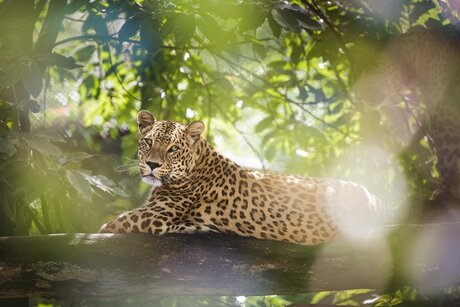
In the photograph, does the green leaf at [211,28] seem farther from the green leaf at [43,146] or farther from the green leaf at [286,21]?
the green leaf at [43,146]

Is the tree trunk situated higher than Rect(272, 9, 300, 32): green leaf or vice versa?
Rect(272, 9, 300, 32): green leaf

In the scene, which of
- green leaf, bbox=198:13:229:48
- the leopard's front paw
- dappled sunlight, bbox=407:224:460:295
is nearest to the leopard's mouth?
the leopard's front paw

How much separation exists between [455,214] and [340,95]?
2918 millimetres

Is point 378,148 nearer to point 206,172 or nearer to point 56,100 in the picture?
point 206,172

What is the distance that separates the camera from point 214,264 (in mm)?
5730

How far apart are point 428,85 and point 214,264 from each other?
15.7ft

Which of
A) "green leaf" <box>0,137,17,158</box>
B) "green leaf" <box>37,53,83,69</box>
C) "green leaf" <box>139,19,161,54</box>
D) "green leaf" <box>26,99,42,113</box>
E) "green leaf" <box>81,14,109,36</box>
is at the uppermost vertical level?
"green leaf" <box>81,14,109,36</box>

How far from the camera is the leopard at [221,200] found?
240 inches

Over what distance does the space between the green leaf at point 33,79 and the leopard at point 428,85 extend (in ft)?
14.2

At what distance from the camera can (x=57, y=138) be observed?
569 cm

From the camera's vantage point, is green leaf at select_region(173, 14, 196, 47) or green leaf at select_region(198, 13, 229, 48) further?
green leaf at select_region(198, 13, 229, 48)

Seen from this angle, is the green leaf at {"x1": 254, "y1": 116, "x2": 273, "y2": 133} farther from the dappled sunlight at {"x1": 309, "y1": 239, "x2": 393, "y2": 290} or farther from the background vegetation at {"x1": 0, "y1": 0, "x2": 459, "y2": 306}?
the dappled sunlight at {"x1": 309, "y1": 239, "x2": 393, "y2": 290}

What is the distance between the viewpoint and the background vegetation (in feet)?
19.1

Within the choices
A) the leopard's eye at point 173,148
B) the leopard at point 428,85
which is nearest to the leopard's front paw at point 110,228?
the leopard's eye at point 173,148
